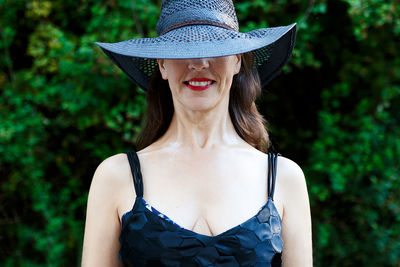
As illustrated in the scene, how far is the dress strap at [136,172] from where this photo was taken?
1.52 m

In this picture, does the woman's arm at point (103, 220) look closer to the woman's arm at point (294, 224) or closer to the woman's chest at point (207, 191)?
the woman's chest at point (207, 191)

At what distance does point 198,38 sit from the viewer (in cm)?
136

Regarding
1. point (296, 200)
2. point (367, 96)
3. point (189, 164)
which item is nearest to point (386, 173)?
point (367, 96)

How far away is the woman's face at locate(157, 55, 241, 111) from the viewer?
4.73ft

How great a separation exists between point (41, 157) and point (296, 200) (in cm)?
215

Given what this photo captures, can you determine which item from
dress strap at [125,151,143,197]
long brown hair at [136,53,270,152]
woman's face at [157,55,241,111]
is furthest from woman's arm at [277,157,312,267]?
dress strap at [125,151,143,197]

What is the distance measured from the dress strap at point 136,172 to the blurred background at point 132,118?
122 centimetres

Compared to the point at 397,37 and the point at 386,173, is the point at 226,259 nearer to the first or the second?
the point at 386,173

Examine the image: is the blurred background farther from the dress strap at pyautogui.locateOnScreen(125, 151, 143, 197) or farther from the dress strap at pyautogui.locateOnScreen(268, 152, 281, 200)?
the dress strap at pyautogui.locateOnScreen(268, 152, 281, 200)

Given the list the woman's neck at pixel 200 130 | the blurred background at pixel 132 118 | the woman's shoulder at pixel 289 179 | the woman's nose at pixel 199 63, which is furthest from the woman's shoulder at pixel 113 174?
the blurred background at pixel 132 118

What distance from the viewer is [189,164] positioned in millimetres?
1597

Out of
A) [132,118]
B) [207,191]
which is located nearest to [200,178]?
[207,191]

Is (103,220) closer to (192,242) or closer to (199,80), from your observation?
(192,242)

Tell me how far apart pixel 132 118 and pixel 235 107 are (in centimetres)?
127
